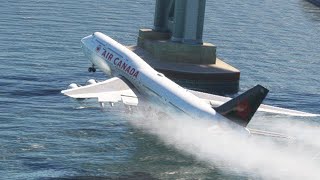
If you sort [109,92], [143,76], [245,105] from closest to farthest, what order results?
[245,105], [143,76], [109,92]

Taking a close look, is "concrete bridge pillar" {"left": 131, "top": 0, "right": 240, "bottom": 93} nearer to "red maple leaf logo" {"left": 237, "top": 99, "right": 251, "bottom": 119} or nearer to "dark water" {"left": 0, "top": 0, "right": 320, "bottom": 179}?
"dark water" {"left": 0, "top": 0, "right": 320, "bottom": 179}

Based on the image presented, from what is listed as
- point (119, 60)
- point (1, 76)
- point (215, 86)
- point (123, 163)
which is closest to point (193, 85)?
point (215, 86)

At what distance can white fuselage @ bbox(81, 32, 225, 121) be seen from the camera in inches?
4195

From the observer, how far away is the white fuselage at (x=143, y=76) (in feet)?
350

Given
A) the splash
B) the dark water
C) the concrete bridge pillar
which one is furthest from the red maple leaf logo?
the concrete bridge pillar

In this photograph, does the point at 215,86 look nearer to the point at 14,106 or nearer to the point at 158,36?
the point at 158,36

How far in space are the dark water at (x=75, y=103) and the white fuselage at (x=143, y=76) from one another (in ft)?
22.0

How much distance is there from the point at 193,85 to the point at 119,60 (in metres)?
22.7

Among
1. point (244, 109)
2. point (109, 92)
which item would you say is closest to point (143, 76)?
point (109, 92)

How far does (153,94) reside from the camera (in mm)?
115375

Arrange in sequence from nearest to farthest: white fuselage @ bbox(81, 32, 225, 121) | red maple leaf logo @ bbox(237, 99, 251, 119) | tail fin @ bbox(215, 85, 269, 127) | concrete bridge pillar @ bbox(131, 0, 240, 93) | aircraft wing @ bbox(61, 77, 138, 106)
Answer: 1. tail fin @ bbox(215, 85, 269, 127)
2. red maple leaf logo @ bbox(237, 99, 251, 119)
3. white fuselage @ bbox(81, 32, 225, 121)
4. aircraft wing @ bbox(61, 77, 138, 106)
5. concrete bridge pillar @ bbox(131, 0, 240, 93)

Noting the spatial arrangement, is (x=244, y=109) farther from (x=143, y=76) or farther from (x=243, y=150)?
(x=143, y=76)

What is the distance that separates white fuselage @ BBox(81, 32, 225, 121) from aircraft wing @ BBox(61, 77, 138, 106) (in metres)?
1.67

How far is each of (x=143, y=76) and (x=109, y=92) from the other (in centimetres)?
587
